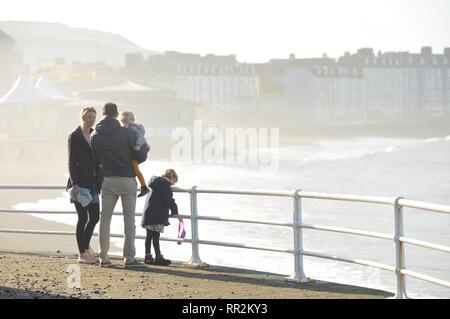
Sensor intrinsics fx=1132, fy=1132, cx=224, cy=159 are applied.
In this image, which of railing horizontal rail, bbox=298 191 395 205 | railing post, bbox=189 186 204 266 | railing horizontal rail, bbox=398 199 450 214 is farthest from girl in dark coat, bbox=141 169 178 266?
railing horizontal rail, bbox=398 199 450 214

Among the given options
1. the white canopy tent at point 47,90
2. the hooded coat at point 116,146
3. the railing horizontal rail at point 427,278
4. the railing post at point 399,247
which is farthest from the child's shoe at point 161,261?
the white canopy tent at point 47,90

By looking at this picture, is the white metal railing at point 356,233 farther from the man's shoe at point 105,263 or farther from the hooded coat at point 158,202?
the man's shoe at point 105,263

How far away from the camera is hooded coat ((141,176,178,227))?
11.1 meters

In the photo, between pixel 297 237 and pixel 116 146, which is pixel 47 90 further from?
pixel 297 237

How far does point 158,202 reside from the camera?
1112 centimetres

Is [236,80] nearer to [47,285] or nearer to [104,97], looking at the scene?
[104,97]

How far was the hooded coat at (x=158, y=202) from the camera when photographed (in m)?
11.1

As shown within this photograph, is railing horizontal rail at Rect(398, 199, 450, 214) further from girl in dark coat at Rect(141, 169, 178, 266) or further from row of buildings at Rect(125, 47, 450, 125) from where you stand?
row of buildings at Rect(125, 47, 450, 125)

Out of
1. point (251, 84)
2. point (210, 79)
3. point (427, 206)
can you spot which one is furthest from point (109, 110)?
point (251, 84)
